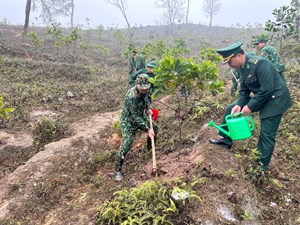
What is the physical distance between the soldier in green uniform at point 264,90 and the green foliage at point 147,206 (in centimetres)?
128

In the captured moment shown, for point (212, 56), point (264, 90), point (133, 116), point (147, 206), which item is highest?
point (212, 56)

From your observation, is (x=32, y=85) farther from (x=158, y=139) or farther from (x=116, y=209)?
(x=116, y=209)

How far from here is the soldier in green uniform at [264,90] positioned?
3332mm

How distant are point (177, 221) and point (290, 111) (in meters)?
4.57

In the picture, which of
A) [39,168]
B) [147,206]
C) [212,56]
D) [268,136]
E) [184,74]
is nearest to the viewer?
[147,206]

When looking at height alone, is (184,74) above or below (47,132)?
above

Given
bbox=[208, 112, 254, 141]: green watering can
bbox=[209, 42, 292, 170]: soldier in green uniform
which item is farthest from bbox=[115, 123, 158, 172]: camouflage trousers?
Answer: bbox=[209, 42, 292, 170]: soldier in green uniform

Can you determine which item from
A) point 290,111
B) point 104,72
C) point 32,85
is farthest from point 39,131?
point 104,72

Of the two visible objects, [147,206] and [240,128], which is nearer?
[147,206]

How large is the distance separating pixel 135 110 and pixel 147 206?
1801 millimetres

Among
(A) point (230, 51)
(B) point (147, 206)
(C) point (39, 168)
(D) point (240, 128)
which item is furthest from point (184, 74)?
(C) point (39, 168)

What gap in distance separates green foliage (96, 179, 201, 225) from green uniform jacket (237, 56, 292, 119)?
1432 millimetres

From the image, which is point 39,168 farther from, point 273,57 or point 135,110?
point 273,57

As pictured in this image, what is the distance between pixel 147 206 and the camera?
2.85 m
